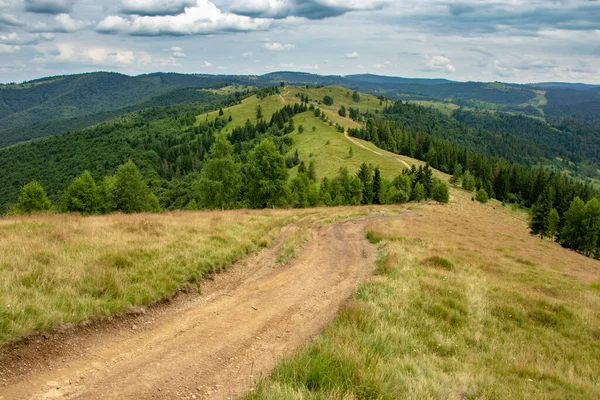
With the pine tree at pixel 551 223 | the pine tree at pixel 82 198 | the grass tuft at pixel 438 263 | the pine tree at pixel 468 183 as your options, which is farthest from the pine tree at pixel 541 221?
the pine tree at pixel 82 198

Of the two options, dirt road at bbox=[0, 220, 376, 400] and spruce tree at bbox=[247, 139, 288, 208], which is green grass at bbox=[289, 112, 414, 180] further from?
dirt road at bbox=[0, 220, 376, 400]

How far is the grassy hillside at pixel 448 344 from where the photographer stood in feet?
20.7

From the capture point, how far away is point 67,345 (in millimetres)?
7363

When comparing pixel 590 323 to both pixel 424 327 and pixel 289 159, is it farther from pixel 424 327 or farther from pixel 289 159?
pixel 289 159

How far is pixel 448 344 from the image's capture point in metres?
9.15

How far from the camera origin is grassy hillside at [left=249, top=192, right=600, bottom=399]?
6.30 meters

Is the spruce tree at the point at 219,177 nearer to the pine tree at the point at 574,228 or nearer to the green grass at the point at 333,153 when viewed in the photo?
the green grass at the point at 333,153

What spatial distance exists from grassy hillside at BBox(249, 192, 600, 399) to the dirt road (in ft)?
3.17

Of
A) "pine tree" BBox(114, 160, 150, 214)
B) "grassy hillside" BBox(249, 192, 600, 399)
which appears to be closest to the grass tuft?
"grassy hillside" BBox(249, 192, 600, 399)

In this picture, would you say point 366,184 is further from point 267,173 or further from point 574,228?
point 574,228

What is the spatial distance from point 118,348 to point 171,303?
2.72 m

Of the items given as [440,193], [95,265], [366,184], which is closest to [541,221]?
[440,193]

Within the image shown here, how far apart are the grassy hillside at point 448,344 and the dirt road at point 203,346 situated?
Result: 0.97 meters

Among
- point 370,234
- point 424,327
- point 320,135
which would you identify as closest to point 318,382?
point 424,327
